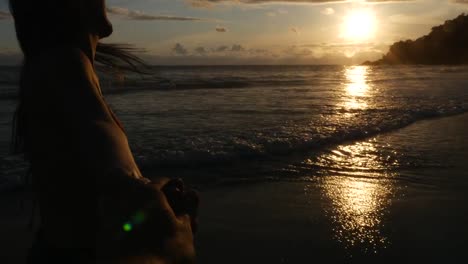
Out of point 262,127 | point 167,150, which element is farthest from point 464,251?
point 262,127

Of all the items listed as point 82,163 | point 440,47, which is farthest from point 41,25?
point 440,47

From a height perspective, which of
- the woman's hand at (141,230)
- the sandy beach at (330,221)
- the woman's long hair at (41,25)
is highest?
the woman's long hair at (41,25)

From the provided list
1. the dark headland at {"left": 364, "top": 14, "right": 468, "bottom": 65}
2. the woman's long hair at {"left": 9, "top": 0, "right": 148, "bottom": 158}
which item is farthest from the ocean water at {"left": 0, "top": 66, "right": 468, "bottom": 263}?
the dark headland at {"left": 364, "top": 14, "right": 468, "bottom": 65}

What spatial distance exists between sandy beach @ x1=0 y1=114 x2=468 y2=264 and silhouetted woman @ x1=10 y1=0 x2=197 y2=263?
295 cm

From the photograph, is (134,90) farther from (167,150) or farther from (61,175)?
(61,175)

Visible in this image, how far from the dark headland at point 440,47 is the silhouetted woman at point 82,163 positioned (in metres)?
81.8

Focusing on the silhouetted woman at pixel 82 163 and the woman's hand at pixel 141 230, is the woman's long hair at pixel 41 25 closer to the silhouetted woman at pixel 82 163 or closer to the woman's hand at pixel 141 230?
the silhouetted woman at pixel 82 163

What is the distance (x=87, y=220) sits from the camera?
1.16 meters

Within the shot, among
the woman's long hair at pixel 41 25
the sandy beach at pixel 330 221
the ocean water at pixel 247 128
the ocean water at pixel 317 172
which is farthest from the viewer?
the ocean water at pixel 247 128

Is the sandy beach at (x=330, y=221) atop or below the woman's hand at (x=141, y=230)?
below

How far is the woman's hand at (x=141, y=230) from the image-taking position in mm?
817

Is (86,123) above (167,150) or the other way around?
above

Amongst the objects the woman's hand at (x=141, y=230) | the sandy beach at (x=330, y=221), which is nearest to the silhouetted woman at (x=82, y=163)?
the woman's hand at (x=141, y=230)

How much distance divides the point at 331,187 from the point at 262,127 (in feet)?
14.7
